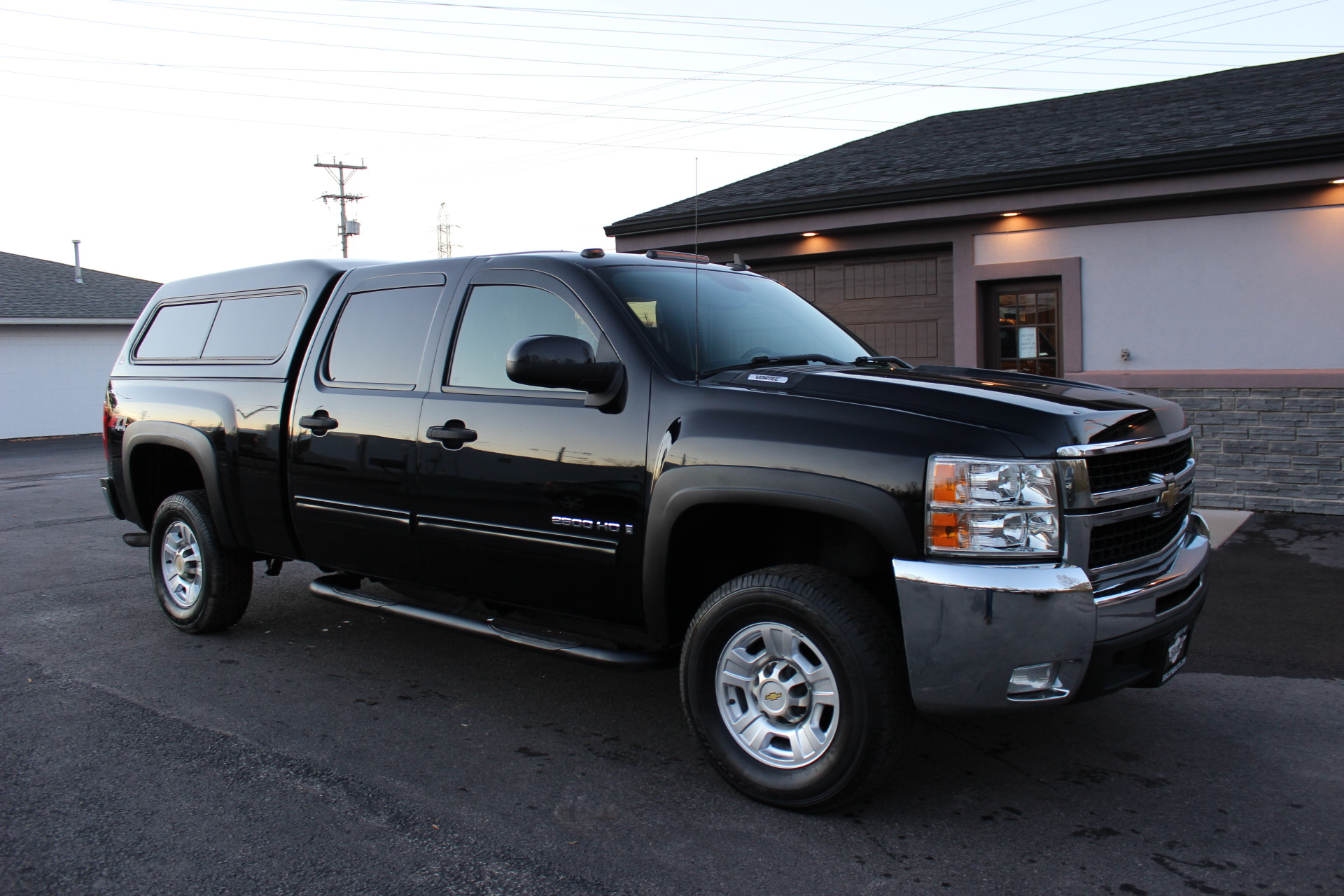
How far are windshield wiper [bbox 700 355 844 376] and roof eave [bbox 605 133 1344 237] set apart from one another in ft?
10.3

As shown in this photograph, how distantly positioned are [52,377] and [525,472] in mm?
27826

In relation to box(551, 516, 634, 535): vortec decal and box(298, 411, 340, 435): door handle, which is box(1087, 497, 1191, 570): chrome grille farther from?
box(298, 411, 340, 435): door handle

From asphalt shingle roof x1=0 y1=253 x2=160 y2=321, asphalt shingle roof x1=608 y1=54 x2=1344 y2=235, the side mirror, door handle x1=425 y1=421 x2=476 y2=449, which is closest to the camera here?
the side mirror

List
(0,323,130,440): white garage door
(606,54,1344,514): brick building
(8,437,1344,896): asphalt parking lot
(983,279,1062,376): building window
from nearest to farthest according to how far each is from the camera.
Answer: (8,437,1344,896): asphalt parking lot, (606,54,1344,514): brick building, (983,279,1062,376): building window, (0,323,130,440): white garage door

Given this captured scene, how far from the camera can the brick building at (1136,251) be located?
9.12 m

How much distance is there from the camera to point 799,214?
38.0 feet

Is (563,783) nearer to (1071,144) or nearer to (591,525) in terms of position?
(591,525)

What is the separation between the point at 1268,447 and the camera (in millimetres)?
9242

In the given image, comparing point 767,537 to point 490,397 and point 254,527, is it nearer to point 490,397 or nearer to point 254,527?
point 490,397

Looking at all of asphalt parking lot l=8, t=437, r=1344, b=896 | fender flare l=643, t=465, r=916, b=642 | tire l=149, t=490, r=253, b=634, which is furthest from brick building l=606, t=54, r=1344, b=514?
tire l=149, t=490, r=253, b=634

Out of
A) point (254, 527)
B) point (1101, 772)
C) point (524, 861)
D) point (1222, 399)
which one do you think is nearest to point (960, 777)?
point (1101, 772)

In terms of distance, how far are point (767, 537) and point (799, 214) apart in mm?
8158

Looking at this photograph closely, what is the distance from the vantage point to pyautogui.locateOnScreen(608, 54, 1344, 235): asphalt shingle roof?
9.29m

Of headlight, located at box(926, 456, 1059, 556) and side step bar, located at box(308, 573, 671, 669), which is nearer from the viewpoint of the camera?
headlight, located at box(926, 456, 1059, 556)
